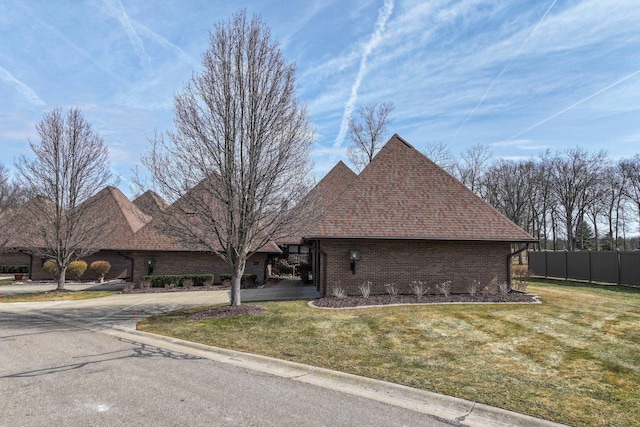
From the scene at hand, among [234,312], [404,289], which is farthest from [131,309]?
[404,289]

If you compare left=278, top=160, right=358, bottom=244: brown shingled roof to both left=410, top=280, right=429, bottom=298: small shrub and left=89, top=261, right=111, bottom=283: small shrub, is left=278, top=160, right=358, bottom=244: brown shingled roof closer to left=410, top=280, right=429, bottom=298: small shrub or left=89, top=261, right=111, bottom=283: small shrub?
left=410, top=280, right=429, bottom=298: small shrub

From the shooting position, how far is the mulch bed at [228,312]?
40.0 feet

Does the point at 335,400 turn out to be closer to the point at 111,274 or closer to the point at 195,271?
the point at 195,271

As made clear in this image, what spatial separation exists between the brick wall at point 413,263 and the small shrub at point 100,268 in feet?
58.7

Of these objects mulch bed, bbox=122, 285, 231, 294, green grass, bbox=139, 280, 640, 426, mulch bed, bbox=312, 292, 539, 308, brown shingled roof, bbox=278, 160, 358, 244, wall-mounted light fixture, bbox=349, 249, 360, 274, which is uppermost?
brown shingled roof, bbox=278, 160, 358, 244

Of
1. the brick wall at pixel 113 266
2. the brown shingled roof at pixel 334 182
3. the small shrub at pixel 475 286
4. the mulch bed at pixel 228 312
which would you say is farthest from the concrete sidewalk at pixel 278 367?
the brick wall at pixel 113 266

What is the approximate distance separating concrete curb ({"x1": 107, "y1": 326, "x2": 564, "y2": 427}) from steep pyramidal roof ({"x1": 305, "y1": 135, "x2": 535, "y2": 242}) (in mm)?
7684

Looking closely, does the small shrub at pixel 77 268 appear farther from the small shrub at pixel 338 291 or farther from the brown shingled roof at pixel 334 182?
the small shrub at pixel 338 291

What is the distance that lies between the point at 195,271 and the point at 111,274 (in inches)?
335

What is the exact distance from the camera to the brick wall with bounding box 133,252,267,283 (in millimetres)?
22953

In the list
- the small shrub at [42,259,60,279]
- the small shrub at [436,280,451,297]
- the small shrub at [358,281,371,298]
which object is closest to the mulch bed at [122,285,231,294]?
Result: the small shrub at [42,259,60,279]

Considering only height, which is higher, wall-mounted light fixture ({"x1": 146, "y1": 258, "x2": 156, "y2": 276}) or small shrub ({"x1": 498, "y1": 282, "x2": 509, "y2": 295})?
wall-mounted light fixture ({"x1": 146, "y1": 258, "x2": 156, "y2": 276})

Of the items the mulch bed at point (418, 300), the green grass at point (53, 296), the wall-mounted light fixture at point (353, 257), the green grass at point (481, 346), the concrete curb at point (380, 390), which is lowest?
the green grass at point (53, 296)

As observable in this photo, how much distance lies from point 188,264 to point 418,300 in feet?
48.0
